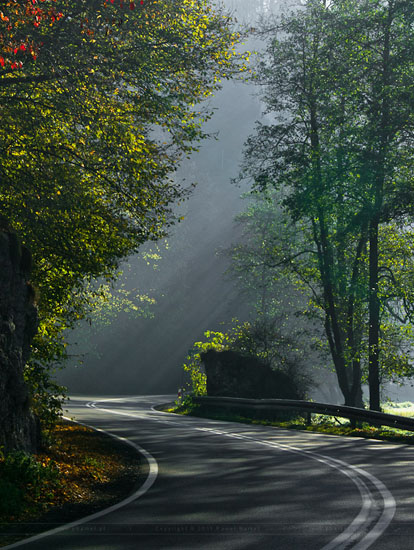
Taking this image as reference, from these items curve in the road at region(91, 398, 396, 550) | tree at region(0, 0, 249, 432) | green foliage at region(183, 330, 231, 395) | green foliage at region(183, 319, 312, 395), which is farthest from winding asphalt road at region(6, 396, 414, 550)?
green foliage at region(183, 330, 231, 395)

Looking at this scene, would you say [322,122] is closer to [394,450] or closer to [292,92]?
[292,92]

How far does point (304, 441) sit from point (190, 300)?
57.7 m

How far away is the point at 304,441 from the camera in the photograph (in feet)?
54.2

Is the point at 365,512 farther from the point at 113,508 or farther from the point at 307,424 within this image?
the point at 307,424

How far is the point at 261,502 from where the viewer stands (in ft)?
28.8

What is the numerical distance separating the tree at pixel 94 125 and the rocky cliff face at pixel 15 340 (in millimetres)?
1313

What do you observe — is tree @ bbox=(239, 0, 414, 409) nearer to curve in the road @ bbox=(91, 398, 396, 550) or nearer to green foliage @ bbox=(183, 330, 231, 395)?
green foliage @ bbox=(183, 330, 231, 395)

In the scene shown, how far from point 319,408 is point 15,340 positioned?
13135 mm

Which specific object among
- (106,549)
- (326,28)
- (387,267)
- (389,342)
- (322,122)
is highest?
(326,28)

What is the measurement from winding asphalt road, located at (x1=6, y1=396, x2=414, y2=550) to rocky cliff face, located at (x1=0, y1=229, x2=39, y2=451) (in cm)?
219

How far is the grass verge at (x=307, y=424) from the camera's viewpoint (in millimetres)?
18078

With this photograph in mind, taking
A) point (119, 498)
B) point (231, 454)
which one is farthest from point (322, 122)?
point (119, 498)

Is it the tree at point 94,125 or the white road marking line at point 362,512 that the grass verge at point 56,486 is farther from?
the white road marking line at point 362,512

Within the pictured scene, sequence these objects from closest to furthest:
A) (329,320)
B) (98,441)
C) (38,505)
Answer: (38,505) < (98,441) < (329,320)
